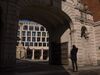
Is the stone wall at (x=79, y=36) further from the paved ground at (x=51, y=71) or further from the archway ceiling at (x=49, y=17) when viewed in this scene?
the paved ground at (x=51, y=71)

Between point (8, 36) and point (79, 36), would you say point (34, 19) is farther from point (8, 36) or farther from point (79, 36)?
point (8, 36)

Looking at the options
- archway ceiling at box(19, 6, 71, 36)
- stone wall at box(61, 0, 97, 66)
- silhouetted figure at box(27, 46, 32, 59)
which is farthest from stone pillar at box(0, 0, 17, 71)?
silhouetted figure at box(27, 46, 32, 59)

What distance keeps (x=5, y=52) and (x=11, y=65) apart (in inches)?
44.5

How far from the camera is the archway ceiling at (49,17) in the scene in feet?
71.6

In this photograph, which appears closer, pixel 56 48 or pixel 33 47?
pixel 56 48

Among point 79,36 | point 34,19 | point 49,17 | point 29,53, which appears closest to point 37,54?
point 29,53

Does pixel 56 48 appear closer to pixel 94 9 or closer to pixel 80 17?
pixel 80 17

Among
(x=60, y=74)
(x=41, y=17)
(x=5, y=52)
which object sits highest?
(x=41, y=17)

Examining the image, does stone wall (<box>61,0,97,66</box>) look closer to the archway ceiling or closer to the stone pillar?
the archway ceiling

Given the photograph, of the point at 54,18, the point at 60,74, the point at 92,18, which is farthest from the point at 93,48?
the point at 60,74

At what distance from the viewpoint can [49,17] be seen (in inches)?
969

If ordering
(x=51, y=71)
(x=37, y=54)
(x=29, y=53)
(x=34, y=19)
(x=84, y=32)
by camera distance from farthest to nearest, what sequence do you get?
(x=29, y=53) → (x=37, y=54) → (x=34, y=19) → (x=84, y=32) → (x=51, y=71)

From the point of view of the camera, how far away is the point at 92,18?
26.3 metres

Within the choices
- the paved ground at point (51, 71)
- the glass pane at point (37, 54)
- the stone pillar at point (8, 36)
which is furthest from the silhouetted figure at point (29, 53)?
the stone pillar at point (8, 36)
